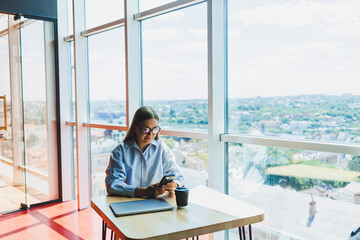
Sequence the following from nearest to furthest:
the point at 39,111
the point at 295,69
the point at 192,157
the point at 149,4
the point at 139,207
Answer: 1. the point at 139,207
2. the point at 295,69
3. the point at 192,157
4. the point at 149,4
5. the point at 39,111

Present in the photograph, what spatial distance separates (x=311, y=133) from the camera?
220 centimetres

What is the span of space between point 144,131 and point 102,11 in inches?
91.6

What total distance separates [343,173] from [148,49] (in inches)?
85.0

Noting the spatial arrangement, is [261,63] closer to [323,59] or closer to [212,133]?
[323,59]

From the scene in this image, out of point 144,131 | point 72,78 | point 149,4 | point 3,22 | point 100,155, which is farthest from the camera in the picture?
point 72,78

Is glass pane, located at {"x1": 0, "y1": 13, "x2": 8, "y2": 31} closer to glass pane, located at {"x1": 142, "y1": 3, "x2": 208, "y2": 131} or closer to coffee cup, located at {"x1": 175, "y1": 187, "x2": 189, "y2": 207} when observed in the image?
glass pane, located at {"x1": 142, "y1": 3, "x2": 208, "y2": 131}

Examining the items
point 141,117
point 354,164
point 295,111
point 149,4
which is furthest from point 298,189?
point 149,4

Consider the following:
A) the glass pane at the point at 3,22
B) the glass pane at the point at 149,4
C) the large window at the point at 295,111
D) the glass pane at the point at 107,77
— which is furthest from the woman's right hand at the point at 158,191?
the glass pane at the point at 3,22

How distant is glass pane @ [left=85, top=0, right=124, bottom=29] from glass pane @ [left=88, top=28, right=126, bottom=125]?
0.47ft

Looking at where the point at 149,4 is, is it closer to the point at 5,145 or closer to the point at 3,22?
the point at 3,22

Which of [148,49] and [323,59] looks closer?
[323,59]

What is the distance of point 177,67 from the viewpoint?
3129mm

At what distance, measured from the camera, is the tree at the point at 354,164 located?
199 centimetres

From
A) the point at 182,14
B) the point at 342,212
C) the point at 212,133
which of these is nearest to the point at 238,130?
the point at 212,133
